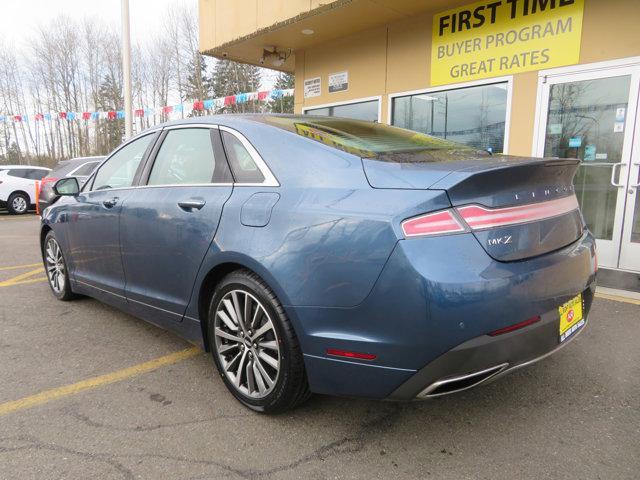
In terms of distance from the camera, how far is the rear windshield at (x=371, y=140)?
2309 millimetres

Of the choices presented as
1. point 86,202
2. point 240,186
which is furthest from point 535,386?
point 86,202

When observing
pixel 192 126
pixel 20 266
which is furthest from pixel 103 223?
pixel 20 266

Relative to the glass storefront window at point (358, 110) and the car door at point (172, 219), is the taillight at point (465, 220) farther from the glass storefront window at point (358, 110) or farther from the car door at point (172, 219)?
the glass storefront window at point (358, 110)

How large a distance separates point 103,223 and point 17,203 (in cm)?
1271

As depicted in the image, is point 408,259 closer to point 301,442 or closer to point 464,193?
point 464,193

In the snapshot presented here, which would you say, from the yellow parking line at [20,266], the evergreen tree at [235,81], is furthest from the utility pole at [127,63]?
the evergreen tree at [235,81]

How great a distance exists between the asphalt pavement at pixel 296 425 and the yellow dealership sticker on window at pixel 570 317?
497 millimetres

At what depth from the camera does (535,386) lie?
270 cm

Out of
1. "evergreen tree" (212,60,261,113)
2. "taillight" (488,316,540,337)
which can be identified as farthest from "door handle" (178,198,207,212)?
"evergreen tree" (212,60,261,113)

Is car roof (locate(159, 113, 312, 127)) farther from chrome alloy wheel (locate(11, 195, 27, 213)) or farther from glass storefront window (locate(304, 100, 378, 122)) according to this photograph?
chrome alloy wheel (locate(11, 195, 27, 213))

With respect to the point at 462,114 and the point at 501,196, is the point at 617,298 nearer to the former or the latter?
the point at 501,196

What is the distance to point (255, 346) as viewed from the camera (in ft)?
7.86

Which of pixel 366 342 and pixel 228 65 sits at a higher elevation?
pixel 228 65

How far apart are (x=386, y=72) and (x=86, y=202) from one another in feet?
17.2
